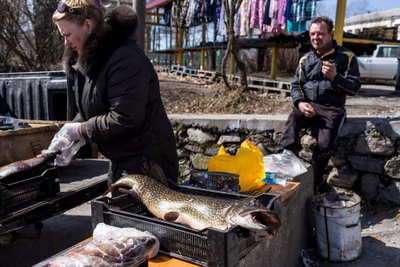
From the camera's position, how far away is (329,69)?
12.8ft

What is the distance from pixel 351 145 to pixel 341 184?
0.46 meters

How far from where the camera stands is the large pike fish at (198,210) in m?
1.58

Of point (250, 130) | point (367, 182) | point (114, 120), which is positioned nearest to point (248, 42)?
point (250, 130)

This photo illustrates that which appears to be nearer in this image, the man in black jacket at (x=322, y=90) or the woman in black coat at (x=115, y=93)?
the woman in black coat at (x=115, y=93)

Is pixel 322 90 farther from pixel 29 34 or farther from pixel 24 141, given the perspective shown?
pixel 29 34

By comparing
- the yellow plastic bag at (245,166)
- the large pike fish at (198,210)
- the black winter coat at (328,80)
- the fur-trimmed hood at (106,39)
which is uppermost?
the fur-trimmed hood at (106,39)

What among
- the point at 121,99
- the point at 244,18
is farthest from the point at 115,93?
the point at 244,18

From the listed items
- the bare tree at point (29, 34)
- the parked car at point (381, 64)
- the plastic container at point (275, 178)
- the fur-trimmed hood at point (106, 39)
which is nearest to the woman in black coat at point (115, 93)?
the fur-trimmed hood at point (106, 39)

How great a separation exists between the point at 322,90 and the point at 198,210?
277 cm

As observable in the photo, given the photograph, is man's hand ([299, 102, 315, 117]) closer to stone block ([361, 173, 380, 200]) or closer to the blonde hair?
stone block ([361, 173, 380, 200])

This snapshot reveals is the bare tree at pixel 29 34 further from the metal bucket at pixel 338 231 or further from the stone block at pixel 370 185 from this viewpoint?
the metal bucket at pixel 338 231

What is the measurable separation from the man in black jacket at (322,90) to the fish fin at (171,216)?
2.66 meters

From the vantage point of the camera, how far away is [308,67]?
4277 mm

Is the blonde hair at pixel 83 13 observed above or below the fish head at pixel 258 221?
above
